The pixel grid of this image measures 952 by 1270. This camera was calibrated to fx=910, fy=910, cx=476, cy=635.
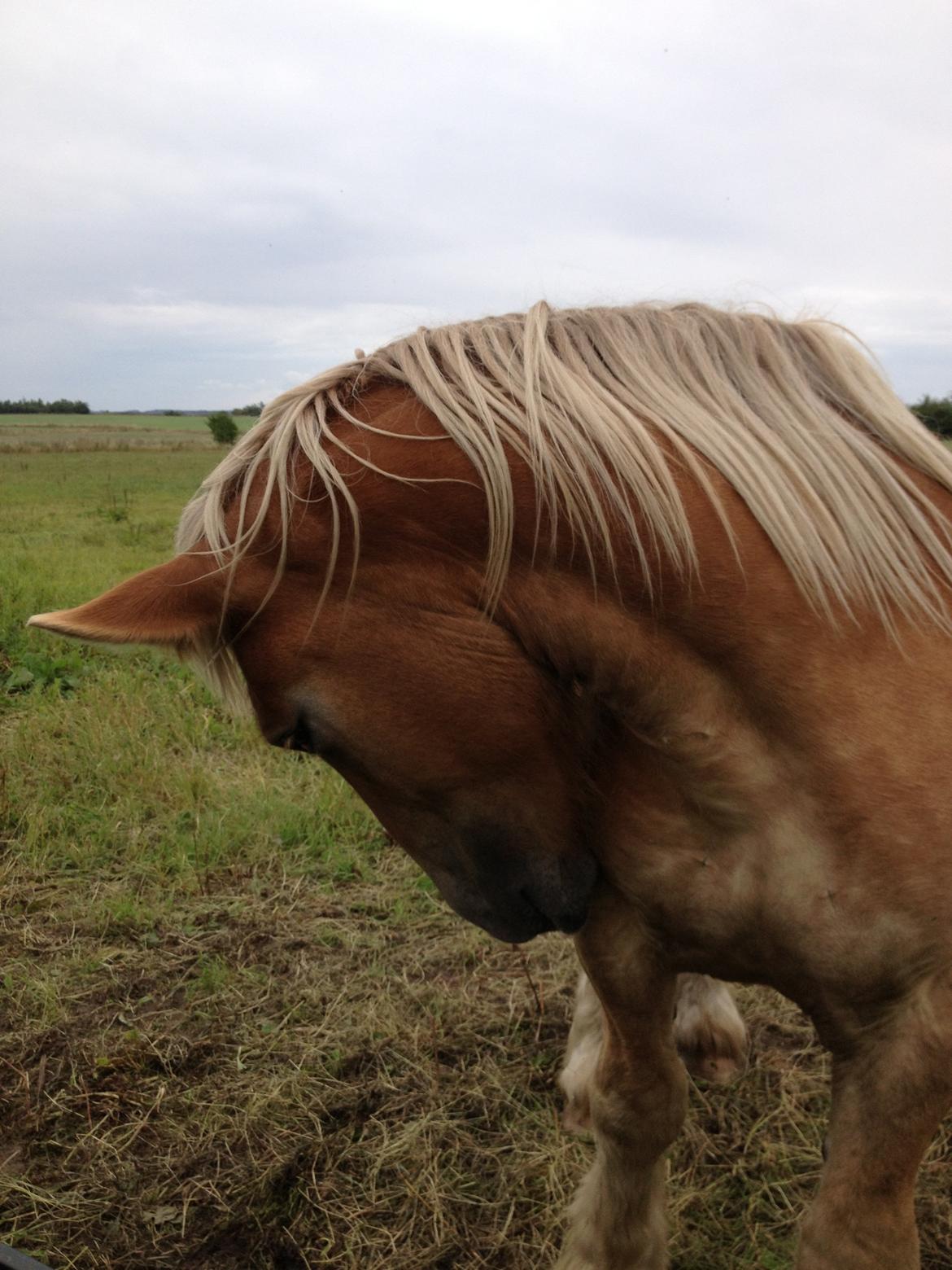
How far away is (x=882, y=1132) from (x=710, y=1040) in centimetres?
108

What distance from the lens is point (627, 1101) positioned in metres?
1.87

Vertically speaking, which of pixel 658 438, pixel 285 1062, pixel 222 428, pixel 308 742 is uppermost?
pixel 222 428

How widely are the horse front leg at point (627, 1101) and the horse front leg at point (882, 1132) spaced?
40 cm

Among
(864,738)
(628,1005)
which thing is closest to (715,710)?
(864,738)

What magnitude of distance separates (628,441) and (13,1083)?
2343 mm

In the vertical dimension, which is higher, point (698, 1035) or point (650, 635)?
point (650, 635)

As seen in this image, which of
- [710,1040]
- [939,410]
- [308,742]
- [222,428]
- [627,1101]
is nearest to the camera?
[308,742]

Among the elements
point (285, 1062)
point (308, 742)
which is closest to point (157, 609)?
point (308, 742)

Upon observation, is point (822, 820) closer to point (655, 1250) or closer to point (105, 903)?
point (655, 1250)

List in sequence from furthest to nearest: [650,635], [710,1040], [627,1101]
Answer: [710,1040] → [627,1101] → [650,635]

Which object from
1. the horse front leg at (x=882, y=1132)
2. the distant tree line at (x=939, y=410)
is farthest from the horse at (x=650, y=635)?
the distant tree line at (x=939, y=410)

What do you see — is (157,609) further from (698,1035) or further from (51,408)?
(51,408)

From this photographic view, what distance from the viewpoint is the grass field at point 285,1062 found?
202cm

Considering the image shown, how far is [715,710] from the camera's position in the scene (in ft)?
4.50
